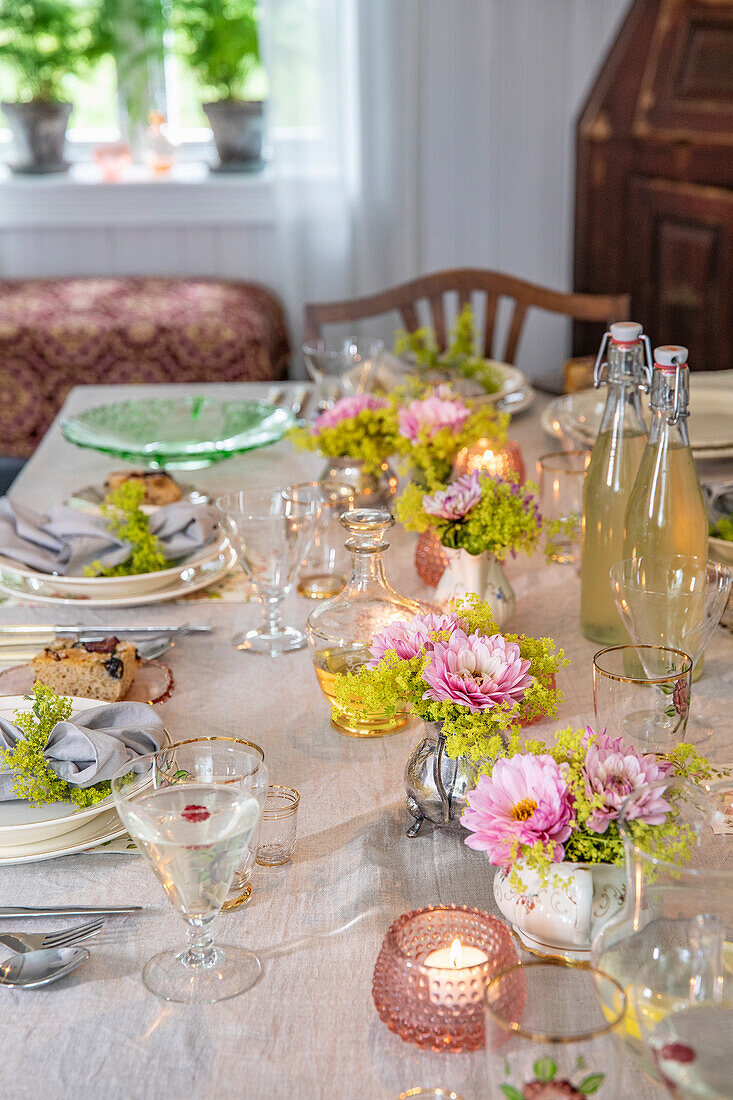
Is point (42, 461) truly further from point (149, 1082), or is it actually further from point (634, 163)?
point (634, 163)

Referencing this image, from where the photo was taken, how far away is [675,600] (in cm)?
95

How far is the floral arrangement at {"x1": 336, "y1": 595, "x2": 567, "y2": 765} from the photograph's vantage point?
2.39 feet

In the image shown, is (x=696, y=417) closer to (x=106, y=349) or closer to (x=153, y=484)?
(x=153, y=484)

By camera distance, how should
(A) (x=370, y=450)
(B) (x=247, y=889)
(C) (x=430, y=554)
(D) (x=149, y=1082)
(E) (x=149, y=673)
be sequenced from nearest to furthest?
(D) (x=149, y=1082) < (B) (x=247, y=889) < (E) (x=149, y=673) < (C) (x=430, y=554) < (A) (x=370, y=450)

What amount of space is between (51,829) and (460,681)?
0.30 meters

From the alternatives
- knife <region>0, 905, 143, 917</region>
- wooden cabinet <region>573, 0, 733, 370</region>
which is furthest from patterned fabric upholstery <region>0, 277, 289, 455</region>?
knife <region>0, 905, 143, 917</region>

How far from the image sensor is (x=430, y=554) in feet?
4.06

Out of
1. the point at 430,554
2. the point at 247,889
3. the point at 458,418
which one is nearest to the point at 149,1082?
the point at 247,889

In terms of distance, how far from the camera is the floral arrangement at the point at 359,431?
1385 millimetres

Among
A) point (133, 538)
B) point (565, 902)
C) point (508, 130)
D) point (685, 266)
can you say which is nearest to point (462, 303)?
point (685, 266)

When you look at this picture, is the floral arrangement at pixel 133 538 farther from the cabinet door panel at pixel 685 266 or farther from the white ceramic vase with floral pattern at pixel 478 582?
the cabinet door panel at pixel 685 266

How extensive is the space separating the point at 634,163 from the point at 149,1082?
113 inches

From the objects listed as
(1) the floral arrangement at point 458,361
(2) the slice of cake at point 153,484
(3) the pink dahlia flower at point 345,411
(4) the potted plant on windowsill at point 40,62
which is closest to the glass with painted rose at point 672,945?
(3) the pink dahlia flower at point 345,411

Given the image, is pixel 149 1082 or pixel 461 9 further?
pixel 461 9
